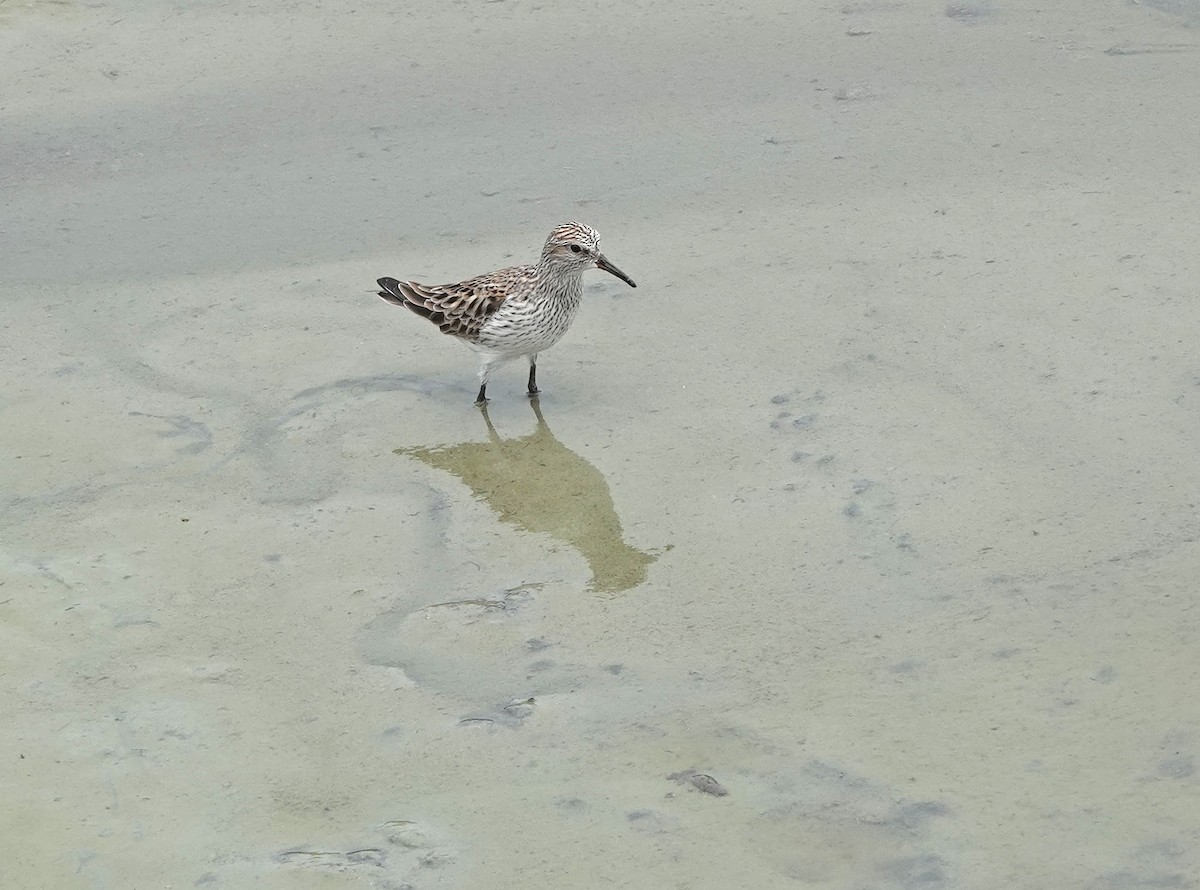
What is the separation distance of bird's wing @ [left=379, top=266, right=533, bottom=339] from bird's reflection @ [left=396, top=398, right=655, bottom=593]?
0.46 metres

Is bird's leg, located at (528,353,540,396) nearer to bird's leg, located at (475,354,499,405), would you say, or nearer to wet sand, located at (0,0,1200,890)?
wet sand, located at (0,0,1200,890)

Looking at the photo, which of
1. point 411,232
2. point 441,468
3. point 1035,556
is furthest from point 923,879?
point 411,232

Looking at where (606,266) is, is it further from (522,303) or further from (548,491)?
(548,491)

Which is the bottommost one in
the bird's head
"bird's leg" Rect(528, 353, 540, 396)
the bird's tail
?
"bird's leg" Rect(528, 353, 540, 396)

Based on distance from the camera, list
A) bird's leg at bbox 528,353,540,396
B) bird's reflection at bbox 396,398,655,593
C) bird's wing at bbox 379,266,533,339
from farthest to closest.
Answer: bird's leg at bbox 528,353,540,396
bird's wing at bbox 379,266,533,339
bird's reflection at bbox 396,398,655,593

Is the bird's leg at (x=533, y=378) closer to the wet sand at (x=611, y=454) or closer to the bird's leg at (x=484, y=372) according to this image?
the wet sand at (x=611, y=454)

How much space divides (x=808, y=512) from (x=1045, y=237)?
2774 mm

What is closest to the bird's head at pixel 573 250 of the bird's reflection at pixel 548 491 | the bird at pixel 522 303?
the bird at pixel 522 303

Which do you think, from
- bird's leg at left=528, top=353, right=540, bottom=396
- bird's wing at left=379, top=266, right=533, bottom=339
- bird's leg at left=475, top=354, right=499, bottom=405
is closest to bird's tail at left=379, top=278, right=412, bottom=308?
bird's wing at left=379, top=266, right=533, bottom=339

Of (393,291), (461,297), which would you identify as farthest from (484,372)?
(393,291)

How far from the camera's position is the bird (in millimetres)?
7277

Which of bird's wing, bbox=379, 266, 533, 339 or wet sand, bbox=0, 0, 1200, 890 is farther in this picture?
bird's wing, bbox=379, 266, 533, 339

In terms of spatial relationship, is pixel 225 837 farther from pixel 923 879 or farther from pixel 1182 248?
pixel 1182 248

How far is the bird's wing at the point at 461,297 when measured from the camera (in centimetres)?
739
